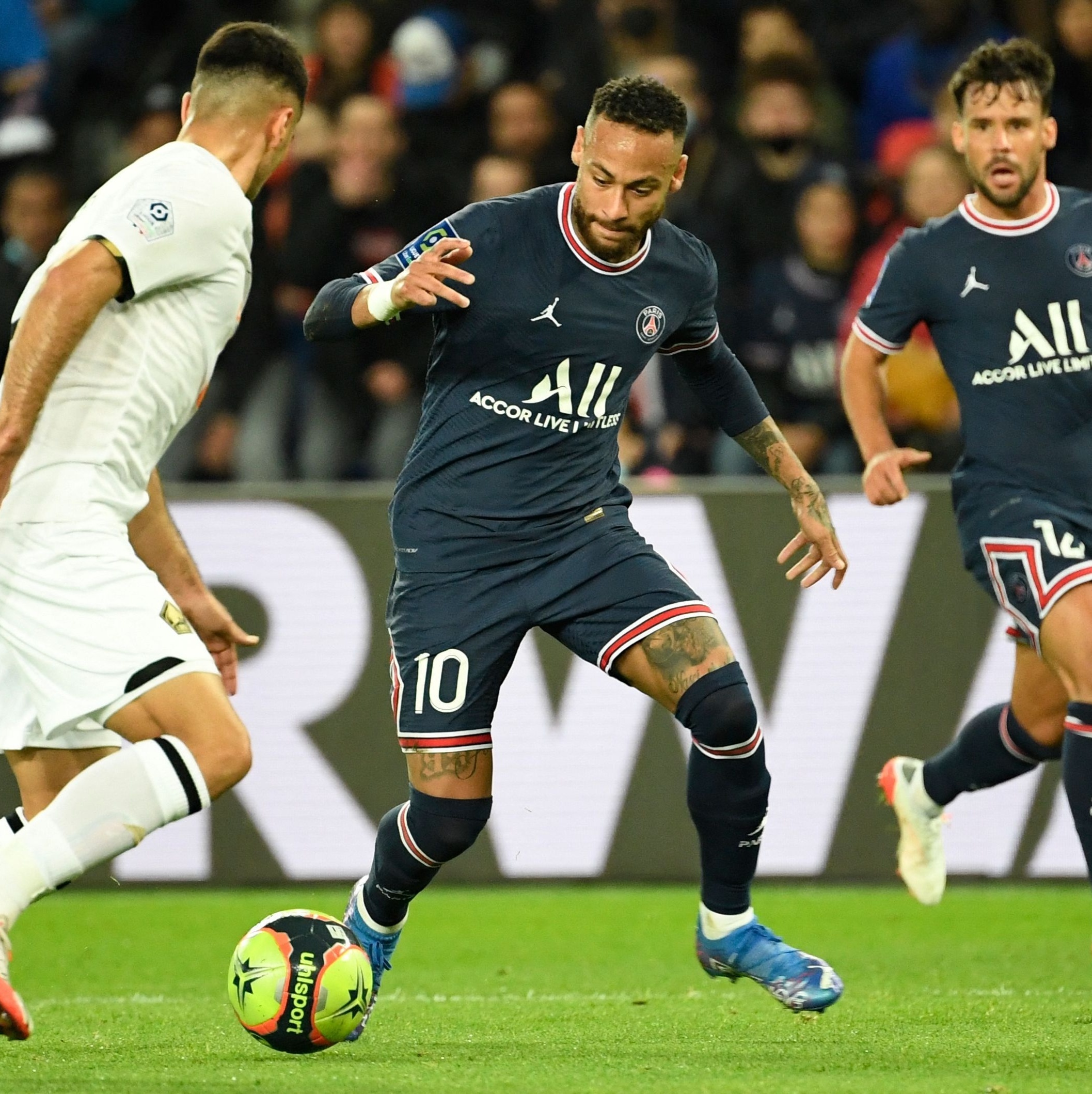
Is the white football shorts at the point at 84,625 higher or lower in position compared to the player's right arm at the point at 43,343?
lower

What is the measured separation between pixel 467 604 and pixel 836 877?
3690 mm

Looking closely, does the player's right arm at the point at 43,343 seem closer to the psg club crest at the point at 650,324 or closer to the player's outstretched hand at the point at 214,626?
the player's outstretched hand at the point at 214,626

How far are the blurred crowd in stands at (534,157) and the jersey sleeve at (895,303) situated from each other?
2.71 metres

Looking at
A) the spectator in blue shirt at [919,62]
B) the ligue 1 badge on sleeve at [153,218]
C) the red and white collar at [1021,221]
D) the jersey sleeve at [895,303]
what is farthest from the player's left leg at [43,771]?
the spectator in blue shirt at [919,62]

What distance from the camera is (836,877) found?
26.9 feet

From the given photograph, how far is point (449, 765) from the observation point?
199 inches

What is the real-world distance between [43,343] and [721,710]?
191 centimetres

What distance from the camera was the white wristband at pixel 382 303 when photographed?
14.9 feet

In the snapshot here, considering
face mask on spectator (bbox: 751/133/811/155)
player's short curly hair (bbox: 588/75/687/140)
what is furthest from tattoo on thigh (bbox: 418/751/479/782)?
face mask on spectator (bbox: 751/133/811/155)

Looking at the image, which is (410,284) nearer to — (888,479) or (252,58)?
(252,58)

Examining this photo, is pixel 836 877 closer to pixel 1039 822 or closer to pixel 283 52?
pixel 1039 822

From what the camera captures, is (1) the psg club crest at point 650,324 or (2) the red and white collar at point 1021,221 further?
(2) the red and white collar at point 1021,221

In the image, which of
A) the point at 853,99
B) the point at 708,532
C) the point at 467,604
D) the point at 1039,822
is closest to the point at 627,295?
the point at 467,604

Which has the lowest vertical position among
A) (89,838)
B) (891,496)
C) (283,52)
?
(89,838)
